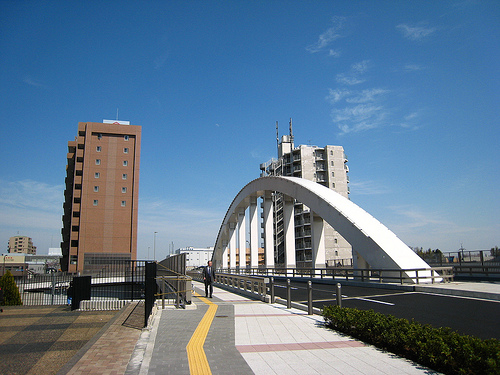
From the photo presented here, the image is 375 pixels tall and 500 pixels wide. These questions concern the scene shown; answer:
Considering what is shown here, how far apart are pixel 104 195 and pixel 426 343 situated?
6419 centimetres

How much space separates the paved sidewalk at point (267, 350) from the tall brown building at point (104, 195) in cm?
5446

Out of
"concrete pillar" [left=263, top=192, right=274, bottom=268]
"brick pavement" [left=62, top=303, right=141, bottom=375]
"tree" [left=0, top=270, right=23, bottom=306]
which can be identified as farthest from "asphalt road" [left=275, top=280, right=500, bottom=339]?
"concrete pillar" [left=263, top=192, right=274, bottom=268]

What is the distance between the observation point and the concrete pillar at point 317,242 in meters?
30.2

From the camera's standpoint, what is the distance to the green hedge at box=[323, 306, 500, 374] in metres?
5.48

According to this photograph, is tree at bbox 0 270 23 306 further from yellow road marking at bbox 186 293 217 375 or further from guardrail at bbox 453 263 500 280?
guardrail at bbox 453 263 500 280

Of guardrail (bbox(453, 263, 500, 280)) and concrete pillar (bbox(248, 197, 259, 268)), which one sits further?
concrete pillar (bbox(248, 197, 259, 268))

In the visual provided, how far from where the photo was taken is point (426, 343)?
6500 millimetres

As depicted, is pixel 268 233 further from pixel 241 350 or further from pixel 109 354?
pixel 109 354

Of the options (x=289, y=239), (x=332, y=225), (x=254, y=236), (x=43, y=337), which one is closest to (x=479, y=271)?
(x=332, y=225)

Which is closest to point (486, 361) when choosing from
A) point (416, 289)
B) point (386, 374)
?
point (386, 374)

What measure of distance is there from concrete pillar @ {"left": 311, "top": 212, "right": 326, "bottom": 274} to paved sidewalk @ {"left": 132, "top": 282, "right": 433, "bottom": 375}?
19.1 m

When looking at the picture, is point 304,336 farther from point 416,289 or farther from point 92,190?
point 92,190

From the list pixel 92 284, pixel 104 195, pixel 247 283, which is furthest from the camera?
pixel 104 195

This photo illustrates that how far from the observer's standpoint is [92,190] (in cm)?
6431
